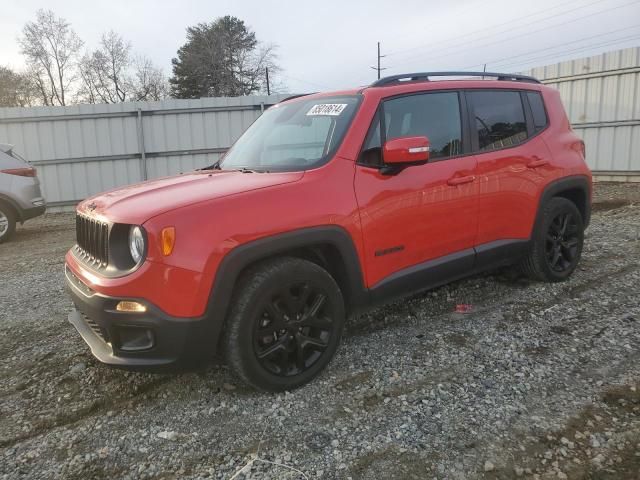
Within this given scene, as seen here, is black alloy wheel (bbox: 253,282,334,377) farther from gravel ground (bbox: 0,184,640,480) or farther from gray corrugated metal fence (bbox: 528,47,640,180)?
gray corrugated metal fence (bbox: 528,47,640,180)

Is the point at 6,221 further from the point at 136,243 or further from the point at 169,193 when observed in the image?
the point at 136,243

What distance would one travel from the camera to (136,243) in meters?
2.51

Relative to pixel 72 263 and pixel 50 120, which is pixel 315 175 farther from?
pixel 50 120

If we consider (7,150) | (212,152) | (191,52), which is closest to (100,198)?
(7,150)

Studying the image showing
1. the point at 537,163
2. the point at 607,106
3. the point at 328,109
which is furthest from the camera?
the point at 607,106

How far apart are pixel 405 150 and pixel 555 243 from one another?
7.55 feet

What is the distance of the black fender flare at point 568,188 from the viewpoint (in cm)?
420

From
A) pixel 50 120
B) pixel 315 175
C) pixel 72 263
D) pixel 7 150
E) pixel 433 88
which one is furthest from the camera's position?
pixel 50 120

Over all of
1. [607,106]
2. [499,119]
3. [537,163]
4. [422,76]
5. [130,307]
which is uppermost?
[607,106]

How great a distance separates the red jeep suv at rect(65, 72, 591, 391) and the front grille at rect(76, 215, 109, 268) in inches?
0.6

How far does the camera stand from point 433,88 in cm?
363

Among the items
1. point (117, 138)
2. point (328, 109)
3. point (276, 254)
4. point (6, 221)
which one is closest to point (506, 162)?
point (328, 109)

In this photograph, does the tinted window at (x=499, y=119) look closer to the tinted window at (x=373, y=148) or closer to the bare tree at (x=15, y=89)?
the tinted window at (x=373, y=148)

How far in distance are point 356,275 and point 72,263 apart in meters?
1.80
